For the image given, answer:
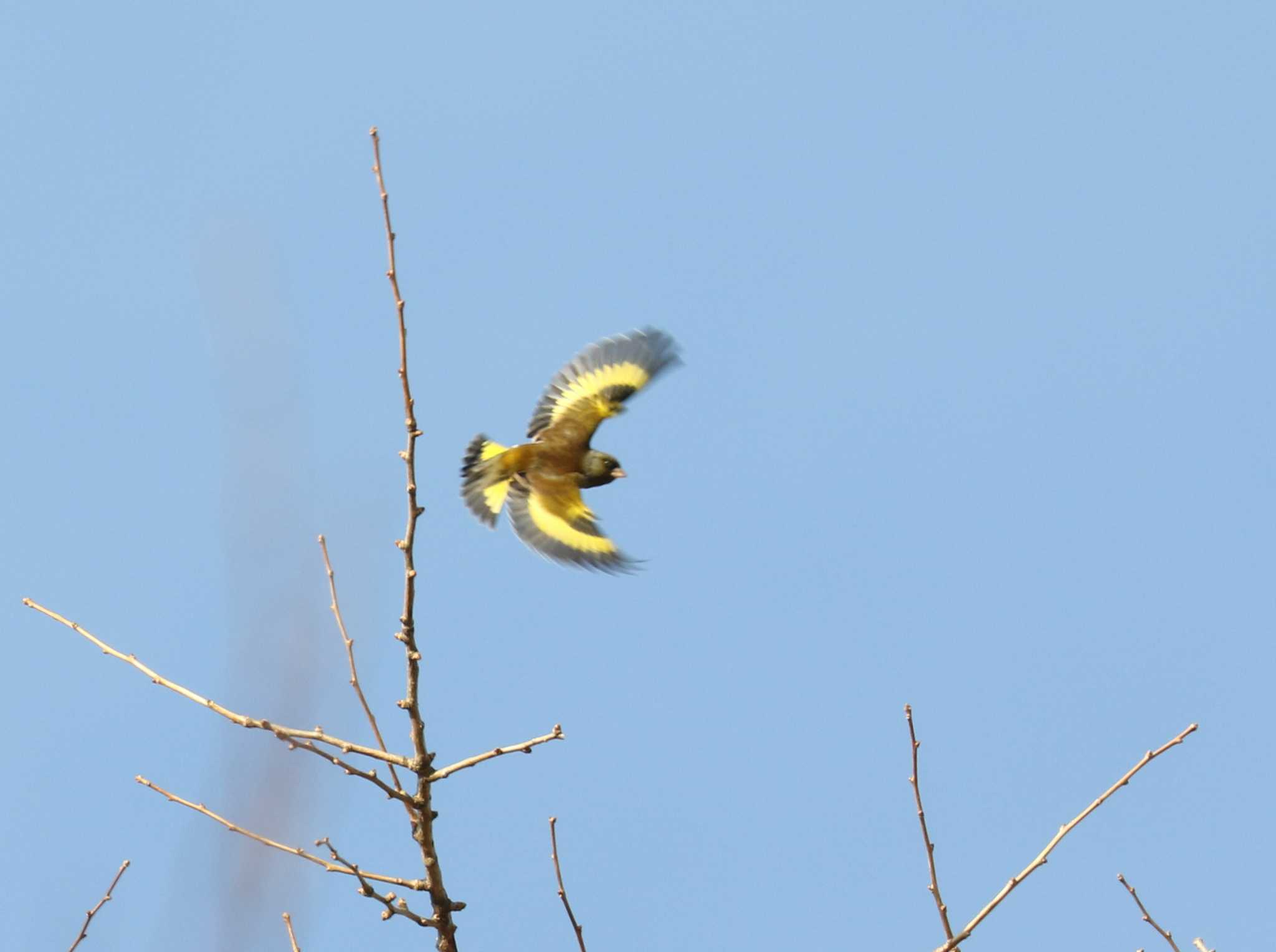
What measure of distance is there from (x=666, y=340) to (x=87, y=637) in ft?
21.5

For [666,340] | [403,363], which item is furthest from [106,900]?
[666,340]

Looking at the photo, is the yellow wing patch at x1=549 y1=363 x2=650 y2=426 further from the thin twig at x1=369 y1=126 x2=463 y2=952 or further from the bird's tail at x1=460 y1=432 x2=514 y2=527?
the thin twig at x1=369 y1=126 x2=463 y2=952

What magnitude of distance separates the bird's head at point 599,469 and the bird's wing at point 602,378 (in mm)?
323

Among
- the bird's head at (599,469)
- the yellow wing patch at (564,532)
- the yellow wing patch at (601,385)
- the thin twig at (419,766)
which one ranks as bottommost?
the thin twig at (419,766)

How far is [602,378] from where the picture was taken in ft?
31.4

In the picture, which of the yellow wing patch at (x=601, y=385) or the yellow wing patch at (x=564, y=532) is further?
the yellow wing patch at (x=601, y=385)

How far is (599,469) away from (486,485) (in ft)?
2.33

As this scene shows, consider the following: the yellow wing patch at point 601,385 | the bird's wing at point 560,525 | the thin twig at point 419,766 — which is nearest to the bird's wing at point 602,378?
the yellow wing patch at point 601,385

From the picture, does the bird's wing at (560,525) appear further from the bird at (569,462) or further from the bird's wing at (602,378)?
the bird's wing at (602,378)

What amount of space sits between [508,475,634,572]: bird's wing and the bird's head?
0.15 m

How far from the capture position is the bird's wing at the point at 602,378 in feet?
30.6

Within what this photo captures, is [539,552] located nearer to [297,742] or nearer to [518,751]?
[518,751]

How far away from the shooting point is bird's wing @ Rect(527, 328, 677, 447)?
368 inches

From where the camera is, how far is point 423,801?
3889mm
